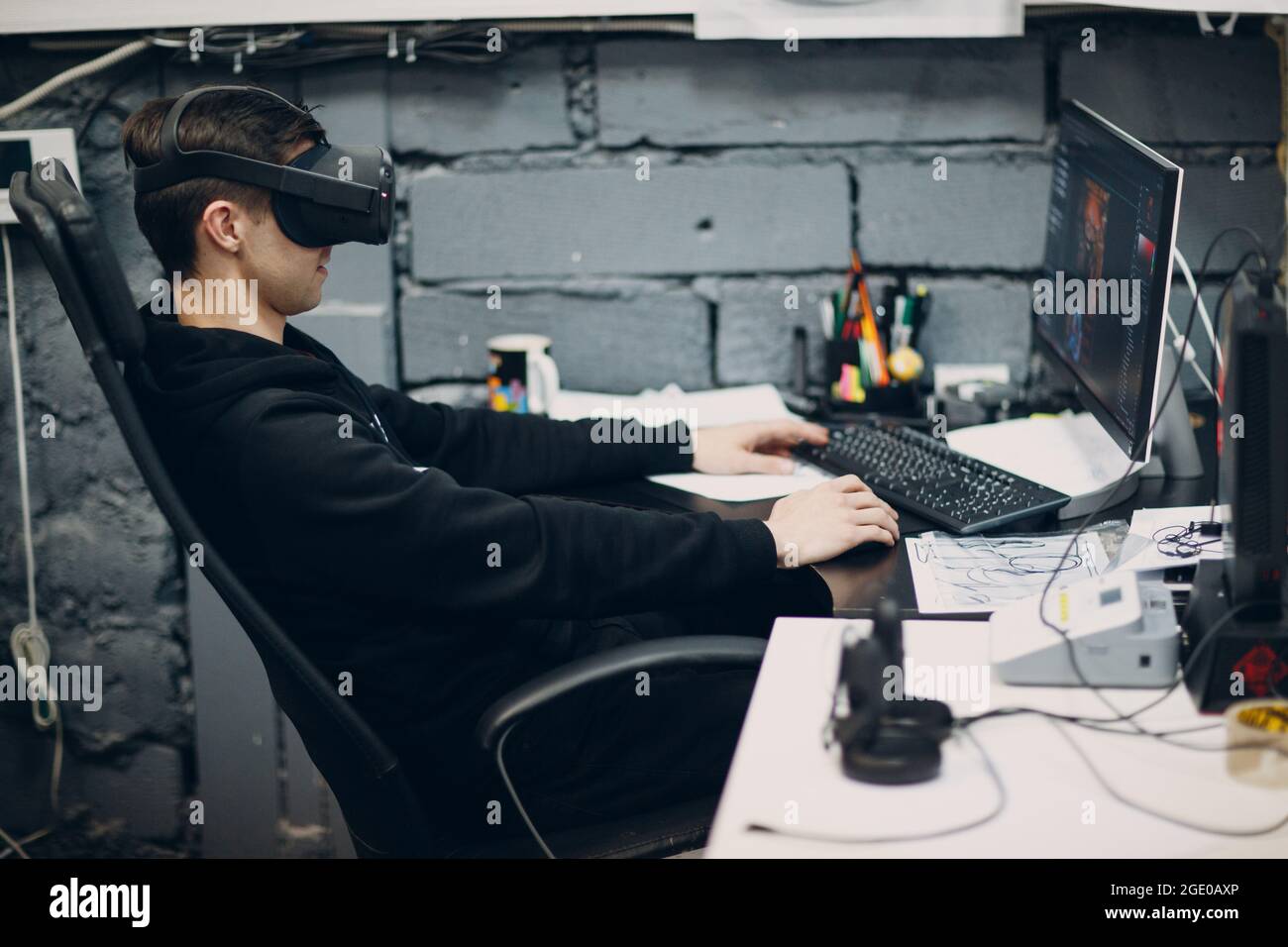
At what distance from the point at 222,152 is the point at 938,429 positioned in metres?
1.12

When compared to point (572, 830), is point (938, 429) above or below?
above

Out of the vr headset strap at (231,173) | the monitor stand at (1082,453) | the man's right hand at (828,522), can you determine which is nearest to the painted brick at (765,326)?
the monitor stand at (1082,453)

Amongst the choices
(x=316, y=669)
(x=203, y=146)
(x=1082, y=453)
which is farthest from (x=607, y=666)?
(x=1082, y=453)

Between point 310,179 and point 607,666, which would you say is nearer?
point 607,666

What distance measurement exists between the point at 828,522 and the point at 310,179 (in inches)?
28.1

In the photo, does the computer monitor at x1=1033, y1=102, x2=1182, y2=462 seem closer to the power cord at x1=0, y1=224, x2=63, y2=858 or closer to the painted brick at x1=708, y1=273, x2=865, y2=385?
the painted brick at x1=708, y1=273, x2=865, y2=385

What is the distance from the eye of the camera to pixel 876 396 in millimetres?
2090

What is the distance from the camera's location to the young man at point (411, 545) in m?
1.31

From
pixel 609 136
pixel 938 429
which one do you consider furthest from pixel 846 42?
pixel 938 429

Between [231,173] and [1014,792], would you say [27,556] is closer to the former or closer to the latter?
[231,173]

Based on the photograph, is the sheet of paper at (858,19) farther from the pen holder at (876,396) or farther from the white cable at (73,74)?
the white cable at (73,74)

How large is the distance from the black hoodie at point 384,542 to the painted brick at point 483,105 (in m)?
0.80

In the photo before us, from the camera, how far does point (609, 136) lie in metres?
2.17
